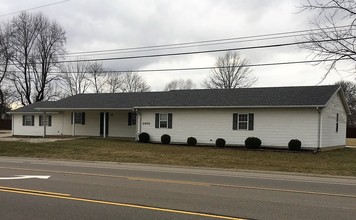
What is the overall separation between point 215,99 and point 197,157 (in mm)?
9802

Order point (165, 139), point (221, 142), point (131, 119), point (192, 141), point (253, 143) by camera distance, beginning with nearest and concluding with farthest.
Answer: point (253, 143) < point (221, 142) < point (192, 141) < point (165, 139) < point (131, 119)

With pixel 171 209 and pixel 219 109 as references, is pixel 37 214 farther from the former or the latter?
pixel 219 109

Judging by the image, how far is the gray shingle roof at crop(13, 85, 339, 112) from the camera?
27519mm

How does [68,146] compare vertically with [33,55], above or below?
Answer: below

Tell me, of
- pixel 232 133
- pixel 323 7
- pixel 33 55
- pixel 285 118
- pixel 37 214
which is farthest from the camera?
pixel 33 55

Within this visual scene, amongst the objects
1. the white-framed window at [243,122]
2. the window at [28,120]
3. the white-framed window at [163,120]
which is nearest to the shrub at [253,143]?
the white-framed window at [243,122]

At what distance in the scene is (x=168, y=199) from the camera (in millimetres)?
8750

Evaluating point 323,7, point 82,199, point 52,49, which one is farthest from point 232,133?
point 52,49

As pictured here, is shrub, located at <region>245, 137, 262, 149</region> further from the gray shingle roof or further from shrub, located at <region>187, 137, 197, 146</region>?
shrub, located at <region>187, 137, 197, 146</region>

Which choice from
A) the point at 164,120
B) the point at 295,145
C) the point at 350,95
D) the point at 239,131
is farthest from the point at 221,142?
the point at 350,95

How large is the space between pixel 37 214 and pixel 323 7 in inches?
819

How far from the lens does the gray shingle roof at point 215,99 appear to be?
27.5 meters

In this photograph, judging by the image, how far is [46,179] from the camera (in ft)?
39.1

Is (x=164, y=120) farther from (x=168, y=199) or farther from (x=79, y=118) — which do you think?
(x=168, y=199)
